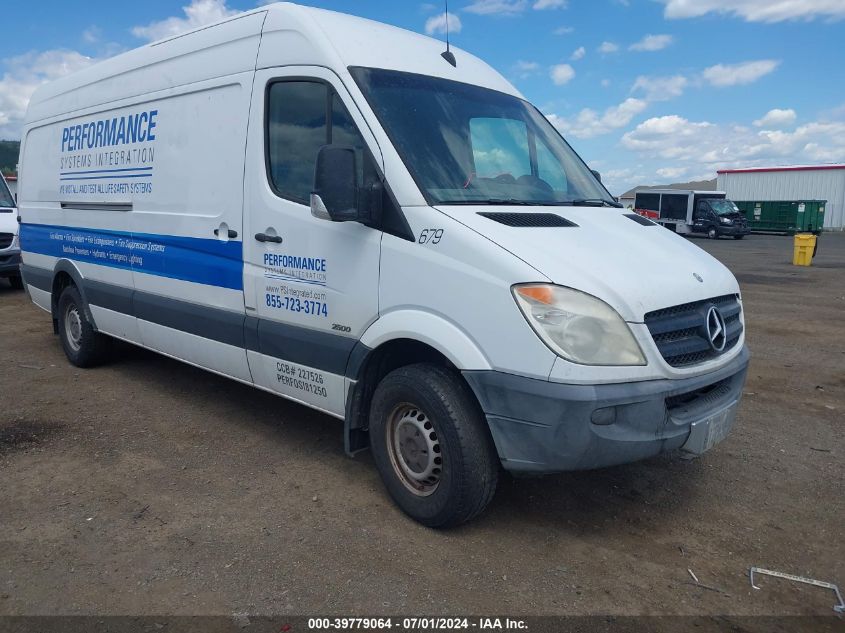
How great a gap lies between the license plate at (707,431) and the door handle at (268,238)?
8.27ft

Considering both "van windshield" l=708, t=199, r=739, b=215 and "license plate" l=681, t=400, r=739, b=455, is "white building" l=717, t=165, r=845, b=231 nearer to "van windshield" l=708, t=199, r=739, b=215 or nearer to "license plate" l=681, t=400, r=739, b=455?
"van windshield" l=708, t=199, r=739, b=215

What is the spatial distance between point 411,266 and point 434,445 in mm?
911

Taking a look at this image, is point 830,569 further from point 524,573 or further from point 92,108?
point 92,108

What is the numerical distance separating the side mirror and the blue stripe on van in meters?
1.20

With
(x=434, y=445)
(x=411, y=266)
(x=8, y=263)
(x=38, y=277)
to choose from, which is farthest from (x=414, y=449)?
(x=8, y=263)

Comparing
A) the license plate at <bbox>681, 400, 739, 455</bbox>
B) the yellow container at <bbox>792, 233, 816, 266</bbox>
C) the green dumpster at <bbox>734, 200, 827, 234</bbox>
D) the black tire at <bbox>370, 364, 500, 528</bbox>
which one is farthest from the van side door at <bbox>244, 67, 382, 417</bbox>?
the green dumpster at <bbox>734, 200, 827, 234</bbox>

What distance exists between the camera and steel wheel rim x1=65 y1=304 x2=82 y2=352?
691 cm

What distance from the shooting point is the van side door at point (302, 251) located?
3922mm

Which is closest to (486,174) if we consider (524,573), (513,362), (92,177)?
(513,362)

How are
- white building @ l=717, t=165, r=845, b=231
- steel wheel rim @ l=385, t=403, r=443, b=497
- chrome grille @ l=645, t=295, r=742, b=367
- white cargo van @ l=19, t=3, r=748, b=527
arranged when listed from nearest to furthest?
white cargo van @ l=19, t=3, r=748, b=527
chrome grille @ l=645, t=295, r=742, b=367
steel wheel rim @ l=385, t=403, r=443, b=497
white building @ l=717, t=165, r=845, b=231

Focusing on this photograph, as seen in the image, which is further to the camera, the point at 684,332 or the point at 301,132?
the point at 301,132

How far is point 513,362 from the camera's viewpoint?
3.27m

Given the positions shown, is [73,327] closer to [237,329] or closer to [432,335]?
[237,329]

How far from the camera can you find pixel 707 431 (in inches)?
141
